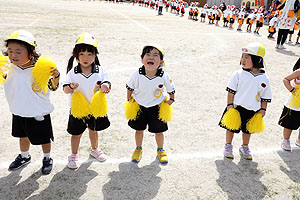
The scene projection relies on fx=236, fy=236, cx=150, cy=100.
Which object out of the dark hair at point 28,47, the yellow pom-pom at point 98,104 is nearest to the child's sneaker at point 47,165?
the yellow pom-pom at point 98,104

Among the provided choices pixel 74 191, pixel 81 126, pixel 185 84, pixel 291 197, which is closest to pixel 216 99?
pixel 185 84

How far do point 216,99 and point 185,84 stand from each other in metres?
0.93

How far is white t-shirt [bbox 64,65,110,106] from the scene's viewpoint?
265 centimetres

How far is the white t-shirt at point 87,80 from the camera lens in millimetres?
2648

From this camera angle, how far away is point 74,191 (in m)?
2.54

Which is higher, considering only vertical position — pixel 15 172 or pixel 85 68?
pixel 85 68

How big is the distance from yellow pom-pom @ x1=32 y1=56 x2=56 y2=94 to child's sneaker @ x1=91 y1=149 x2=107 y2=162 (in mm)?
1094

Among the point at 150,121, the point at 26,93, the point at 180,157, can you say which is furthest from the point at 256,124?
the point at 26,93

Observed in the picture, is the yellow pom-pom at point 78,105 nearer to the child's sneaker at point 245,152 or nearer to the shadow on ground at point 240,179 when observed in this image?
the shadow on ground at point 240,179

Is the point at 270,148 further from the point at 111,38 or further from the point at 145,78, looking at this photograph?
the point at 111,38

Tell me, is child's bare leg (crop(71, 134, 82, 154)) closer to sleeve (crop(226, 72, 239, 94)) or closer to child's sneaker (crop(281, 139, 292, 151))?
sleeve (crop(226, 72, 239, 94))

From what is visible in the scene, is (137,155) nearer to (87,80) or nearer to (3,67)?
(87,80)

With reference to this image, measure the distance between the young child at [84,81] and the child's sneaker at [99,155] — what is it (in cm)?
23

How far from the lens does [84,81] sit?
8.71 feet
